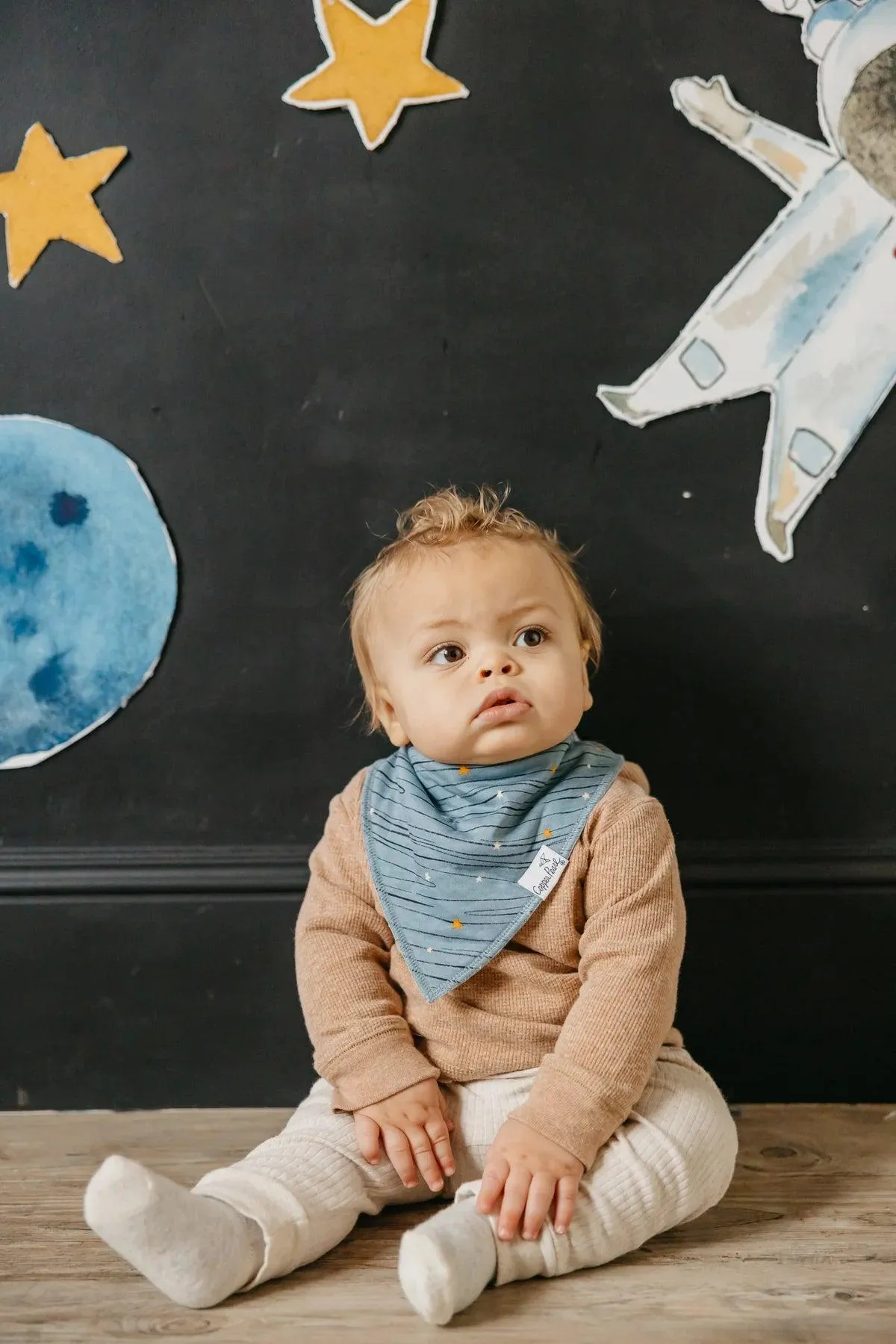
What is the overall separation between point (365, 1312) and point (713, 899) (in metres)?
0.61

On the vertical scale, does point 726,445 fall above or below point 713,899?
above

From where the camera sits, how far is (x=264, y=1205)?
958 mm

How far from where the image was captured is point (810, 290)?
1.31 meters

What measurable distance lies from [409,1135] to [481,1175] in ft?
0.30

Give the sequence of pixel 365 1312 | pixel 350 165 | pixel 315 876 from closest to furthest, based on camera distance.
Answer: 1. pixel 365 1312
2. pixel 315 876
3. pixel 350 165

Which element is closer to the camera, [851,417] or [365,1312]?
[365,1312]

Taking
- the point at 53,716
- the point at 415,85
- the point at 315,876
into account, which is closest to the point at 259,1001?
the point at 315,876

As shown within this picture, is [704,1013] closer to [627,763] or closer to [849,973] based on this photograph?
[849,973]

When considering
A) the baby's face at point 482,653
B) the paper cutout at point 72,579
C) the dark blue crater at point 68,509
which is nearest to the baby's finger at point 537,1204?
the baby's face at point 482,653

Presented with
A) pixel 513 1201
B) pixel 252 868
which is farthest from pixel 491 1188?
pixel 252 868

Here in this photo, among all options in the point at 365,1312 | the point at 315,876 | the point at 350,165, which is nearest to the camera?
the point at 365,1312

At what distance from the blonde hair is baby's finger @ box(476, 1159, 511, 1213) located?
1.50 ft

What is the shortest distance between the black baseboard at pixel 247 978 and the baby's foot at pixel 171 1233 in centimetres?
46

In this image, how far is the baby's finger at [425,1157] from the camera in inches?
41.4
